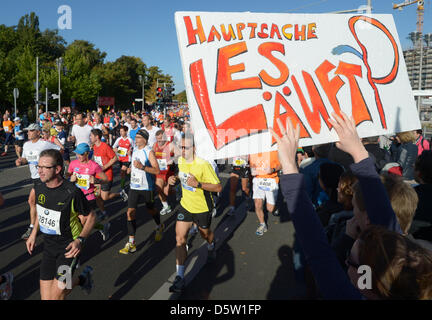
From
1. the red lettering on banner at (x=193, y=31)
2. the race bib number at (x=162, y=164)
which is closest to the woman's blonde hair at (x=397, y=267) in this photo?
the red lettering on banner at (x=193, y=31)

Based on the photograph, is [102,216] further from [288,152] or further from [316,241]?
[316,241]

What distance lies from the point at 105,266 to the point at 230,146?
332cm

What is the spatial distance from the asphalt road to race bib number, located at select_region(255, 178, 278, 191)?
2.69ft

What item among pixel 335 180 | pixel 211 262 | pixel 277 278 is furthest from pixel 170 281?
pixel 335 180

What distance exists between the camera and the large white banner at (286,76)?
1844 millimetres

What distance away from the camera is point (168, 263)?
174 inches

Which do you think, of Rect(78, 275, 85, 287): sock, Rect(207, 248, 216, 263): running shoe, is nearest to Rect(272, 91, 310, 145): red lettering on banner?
Rect(78, 275, 85, 287): sock

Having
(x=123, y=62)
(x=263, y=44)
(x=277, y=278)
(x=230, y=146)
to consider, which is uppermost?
(x=123, y=62)

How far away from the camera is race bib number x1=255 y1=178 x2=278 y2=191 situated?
557cm

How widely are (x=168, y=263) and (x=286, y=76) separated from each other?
3349 mm

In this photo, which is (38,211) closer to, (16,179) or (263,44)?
(263,44)

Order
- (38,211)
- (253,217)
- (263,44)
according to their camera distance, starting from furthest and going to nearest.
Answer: (253,217) → (38,211) → (263,44)

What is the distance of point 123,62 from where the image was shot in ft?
226

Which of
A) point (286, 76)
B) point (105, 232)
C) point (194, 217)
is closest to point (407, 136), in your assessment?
point (194, 217)
